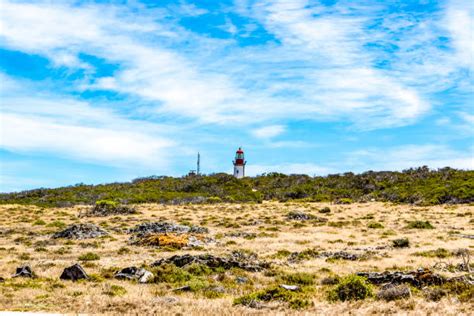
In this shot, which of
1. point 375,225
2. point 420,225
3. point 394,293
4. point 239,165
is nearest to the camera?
point 394,293


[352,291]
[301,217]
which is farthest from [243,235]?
[352,291]

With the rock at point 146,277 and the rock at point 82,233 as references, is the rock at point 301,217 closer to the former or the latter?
the rock at point 82,233

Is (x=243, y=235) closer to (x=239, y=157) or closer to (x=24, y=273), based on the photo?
(x=24, y=273)

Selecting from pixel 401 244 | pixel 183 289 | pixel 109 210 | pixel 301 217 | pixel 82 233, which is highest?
pixel 109 210

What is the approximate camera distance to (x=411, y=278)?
14.9 m

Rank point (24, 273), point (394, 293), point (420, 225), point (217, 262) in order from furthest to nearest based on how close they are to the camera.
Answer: point (420, 225)
point (217, 262)
point (24, 273)
point (394, 293)

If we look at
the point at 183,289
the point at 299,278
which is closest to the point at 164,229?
the point at 299,278

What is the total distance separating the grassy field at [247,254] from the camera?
12.6 metres

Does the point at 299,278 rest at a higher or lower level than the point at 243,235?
lower

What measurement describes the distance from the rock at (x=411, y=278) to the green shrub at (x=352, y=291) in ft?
6.29

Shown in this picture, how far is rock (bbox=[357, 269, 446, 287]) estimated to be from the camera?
14.6m

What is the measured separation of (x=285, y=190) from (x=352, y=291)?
191ft

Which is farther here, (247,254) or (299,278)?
(247,254)

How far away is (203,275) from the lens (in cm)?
1792
